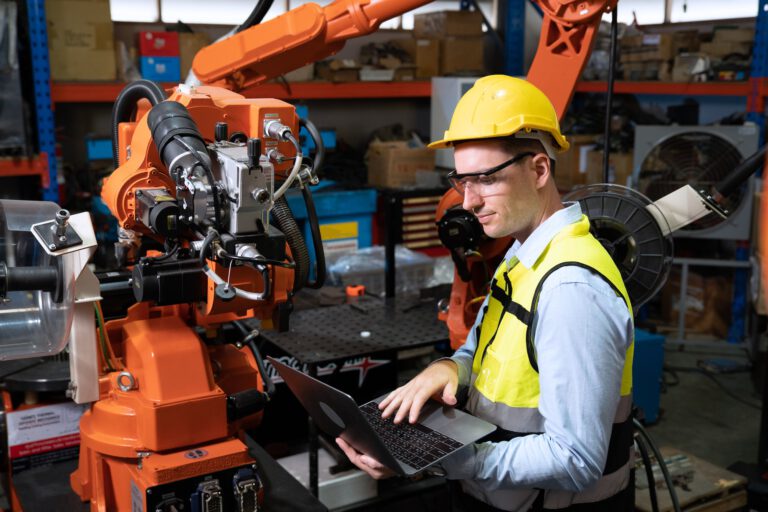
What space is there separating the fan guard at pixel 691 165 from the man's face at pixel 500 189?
3338mm

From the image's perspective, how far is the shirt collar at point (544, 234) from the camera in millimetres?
1489

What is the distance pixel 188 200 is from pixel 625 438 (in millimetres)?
991

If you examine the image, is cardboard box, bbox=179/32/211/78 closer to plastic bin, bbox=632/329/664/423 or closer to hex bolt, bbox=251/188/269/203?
plastic bin, bbox=632/329/664/423

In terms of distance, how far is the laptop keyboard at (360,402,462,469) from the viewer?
1390mm

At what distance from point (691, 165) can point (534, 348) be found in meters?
3.70

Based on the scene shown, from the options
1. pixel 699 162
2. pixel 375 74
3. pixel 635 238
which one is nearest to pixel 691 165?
pixel 699 162

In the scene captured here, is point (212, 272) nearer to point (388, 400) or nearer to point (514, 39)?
point (388, 400)

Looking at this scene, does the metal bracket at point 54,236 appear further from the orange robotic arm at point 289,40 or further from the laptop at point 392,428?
the orange robotic arm at point 289,40

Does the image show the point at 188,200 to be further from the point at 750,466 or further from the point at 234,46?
the point at 750,466

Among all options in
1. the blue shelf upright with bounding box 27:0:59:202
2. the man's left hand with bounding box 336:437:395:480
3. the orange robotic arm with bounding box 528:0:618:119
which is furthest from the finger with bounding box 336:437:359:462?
the blue shelf upright with bounding box 27:0:59:202

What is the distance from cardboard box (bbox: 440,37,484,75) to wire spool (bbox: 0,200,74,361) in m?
4.16

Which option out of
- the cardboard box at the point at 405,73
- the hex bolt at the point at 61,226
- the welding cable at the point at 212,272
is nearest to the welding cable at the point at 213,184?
the welding cable at the point at 212,272

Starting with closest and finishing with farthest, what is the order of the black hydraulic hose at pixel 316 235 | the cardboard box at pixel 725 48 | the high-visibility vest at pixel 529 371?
the high-visibility vest at pixel 529 371 → the black hydraulic hose at pixel 316 235 → the cardboard box at pixel 725 48

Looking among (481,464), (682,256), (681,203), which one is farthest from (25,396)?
(682,256)
